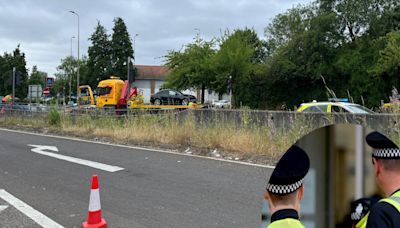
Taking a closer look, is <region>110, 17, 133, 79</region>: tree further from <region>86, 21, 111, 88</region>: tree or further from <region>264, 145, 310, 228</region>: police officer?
<region>264, 145, 310, 228</region>: police officer

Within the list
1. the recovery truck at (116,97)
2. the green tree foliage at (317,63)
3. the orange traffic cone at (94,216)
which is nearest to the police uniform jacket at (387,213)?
the orange traffic cone at (94,216)

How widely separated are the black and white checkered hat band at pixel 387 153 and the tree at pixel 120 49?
262 ft

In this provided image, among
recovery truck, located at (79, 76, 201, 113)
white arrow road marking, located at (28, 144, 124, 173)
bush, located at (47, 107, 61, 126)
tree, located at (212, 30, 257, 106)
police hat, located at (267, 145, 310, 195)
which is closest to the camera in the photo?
police hat, located at (267, 145, 310, 195)

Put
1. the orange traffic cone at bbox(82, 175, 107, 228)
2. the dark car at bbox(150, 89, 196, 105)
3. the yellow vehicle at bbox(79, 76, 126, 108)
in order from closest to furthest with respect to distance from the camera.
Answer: the orange traffic cone at bbox(82, 175, 107, 228) → the yellow vehicle at bbox(79, 76, 126, 108) → the dark car at bbox(150, 89, 196, 105)

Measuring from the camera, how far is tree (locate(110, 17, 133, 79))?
8049 cm

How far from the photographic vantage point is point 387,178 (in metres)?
1.07

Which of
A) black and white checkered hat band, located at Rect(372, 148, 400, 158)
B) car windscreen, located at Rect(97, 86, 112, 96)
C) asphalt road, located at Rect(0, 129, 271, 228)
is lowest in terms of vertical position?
asphalt road, located at Rect(0, 129, 271, 228)

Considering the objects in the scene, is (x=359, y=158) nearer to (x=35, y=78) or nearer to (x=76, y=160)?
(x=76, y=160)

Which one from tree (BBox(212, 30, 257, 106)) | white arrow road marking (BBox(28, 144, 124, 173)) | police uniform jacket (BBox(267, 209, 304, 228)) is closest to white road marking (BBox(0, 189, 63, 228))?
white arrow road marking (BBox(28, 144, 124, 173))

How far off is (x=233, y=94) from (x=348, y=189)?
44.4 meters

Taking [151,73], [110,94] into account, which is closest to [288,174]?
[110,94]

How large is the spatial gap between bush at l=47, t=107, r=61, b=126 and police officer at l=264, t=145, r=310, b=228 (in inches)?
741

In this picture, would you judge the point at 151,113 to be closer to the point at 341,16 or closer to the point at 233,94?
the point at 233,94

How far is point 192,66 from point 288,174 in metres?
42.0
